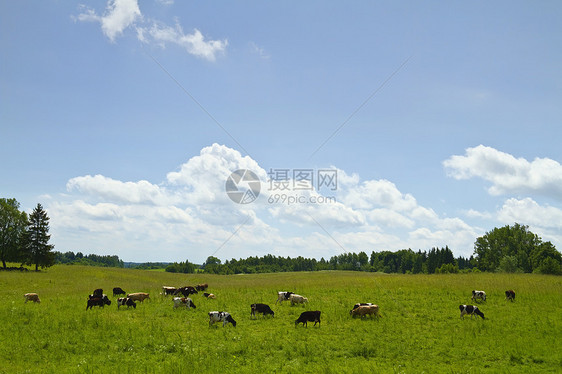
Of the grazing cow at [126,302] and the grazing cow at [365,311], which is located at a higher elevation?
the grazing cow at [365,311]


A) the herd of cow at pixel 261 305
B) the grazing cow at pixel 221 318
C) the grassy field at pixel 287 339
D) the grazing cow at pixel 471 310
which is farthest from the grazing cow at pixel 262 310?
the grazing cow at pixel 471 310

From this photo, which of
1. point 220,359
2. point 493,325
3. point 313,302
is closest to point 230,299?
point 313,302

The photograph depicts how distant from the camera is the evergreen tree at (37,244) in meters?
59.7

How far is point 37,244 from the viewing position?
60344mm

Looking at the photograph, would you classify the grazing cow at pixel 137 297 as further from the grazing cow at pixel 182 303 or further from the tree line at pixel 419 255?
the tree line at pixel 419 255

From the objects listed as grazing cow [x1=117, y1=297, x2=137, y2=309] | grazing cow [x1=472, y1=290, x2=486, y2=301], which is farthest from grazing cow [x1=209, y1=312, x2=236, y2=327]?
grazing cow [x1=472, y1=290, x2=486, y2=301]

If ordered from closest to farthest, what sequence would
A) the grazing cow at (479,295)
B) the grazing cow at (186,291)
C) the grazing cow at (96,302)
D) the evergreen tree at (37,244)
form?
the grazing cow at (96,302)
the grazing cow at (479,295)
the grazing cow at (186,291)
the evergreen tree at (37,244)

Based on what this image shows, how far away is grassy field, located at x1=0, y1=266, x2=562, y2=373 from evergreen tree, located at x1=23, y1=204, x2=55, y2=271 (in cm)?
3982

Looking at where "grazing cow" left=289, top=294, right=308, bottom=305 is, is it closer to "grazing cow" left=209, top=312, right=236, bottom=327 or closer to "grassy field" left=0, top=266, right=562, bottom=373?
"grassy field" left=0, top=266, right=562, bottom=373

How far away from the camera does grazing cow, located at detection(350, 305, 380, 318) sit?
2170 cm

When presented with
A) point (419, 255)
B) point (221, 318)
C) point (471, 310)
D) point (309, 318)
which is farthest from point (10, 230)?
point (419, 255)

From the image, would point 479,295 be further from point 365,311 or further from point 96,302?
point 96,302

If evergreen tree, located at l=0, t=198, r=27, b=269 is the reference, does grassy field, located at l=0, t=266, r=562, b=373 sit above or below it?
below

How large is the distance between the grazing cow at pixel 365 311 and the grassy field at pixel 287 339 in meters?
0.65
